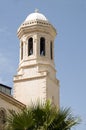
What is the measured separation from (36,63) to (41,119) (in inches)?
940

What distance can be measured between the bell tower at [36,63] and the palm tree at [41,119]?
2173cm

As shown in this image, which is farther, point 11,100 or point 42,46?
point 42,46

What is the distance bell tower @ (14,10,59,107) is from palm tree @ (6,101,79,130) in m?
21.7

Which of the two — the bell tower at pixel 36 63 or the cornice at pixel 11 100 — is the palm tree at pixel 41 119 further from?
the bell tower at pixel 36 63

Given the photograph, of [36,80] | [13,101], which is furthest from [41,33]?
[13,101]

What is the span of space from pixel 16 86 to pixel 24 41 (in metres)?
5.34

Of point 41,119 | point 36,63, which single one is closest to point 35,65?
point 36,63

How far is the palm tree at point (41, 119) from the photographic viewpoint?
21781mm

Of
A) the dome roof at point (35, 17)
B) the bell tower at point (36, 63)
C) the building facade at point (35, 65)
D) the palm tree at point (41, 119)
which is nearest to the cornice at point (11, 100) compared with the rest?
the building facade at point (35, 65)

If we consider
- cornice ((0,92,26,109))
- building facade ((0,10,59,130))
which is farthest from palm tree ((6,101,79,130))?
building facade ((0,10,59,130))

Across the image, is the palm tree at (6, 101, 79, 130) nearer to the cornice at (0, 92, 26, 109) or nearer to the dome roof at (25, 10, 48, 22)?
the cornice at (0, 92, 26, 109)

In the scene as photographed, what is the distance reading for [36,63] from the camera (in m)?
46.2

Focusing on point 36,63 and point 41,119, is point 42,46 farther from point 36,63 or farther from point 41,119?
point 41,119

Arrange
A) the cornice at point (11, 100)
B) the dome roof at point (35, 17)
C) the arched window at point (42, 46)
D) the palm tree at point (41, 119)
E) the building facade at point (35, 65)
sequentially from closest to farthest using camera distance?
the palm tree at point (41, 119), the cornice at point (11, 100), the building facade at point (35, 65), the arched window at point (42, 46), the dome roof at point (35, 17)
